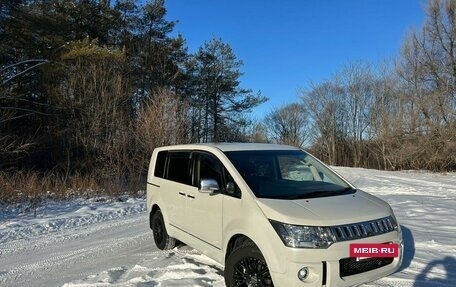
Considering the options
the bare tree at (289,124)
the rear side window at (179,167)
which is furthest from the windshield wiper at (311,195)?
the bare tree at (289,124)

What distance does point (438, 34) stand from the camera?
121 feet

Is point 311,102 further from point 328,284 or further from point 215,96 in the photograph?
point 328,284

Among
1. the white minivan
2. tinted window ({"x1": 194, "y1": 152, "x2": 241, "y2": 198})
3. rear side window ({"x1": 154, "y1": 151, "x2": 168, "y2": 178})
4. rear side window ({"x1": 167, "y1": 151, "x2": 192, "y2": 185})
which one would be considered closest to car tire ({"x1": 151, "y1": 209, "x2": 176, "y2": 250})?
the white minivan

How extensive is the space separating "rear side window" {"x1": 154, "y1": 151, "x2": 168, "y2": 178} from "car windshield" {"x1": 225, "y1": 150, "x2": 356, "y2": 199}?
208 cm

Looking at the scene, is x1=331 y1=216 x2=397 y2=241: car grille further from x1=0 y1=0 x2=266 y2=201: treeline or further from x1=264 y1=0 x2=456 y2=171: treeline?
x1=264 y1=0 x2=456 y2=171: treeline

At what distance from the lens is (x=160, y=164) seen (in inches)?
294

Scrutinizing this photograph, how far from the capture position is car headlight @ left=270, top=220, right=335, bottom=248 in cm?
403

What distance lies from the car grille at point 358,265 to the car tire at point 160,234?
3.58 m

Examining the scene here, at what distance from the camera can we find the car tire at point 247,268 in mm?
4367

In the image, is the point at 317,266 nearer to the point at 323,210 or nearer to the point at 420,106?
the point at 323,210

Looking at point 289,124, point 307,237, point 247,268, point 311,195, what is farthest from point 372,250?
point 289,124

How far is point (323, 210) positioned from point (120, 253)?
169 inches

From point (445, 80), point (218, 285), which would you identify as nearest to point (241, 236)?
point (218, 285)

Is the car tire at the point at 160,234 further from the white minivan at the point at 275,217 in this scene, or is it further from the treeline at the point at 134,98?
the treeline at the point at 134,98
